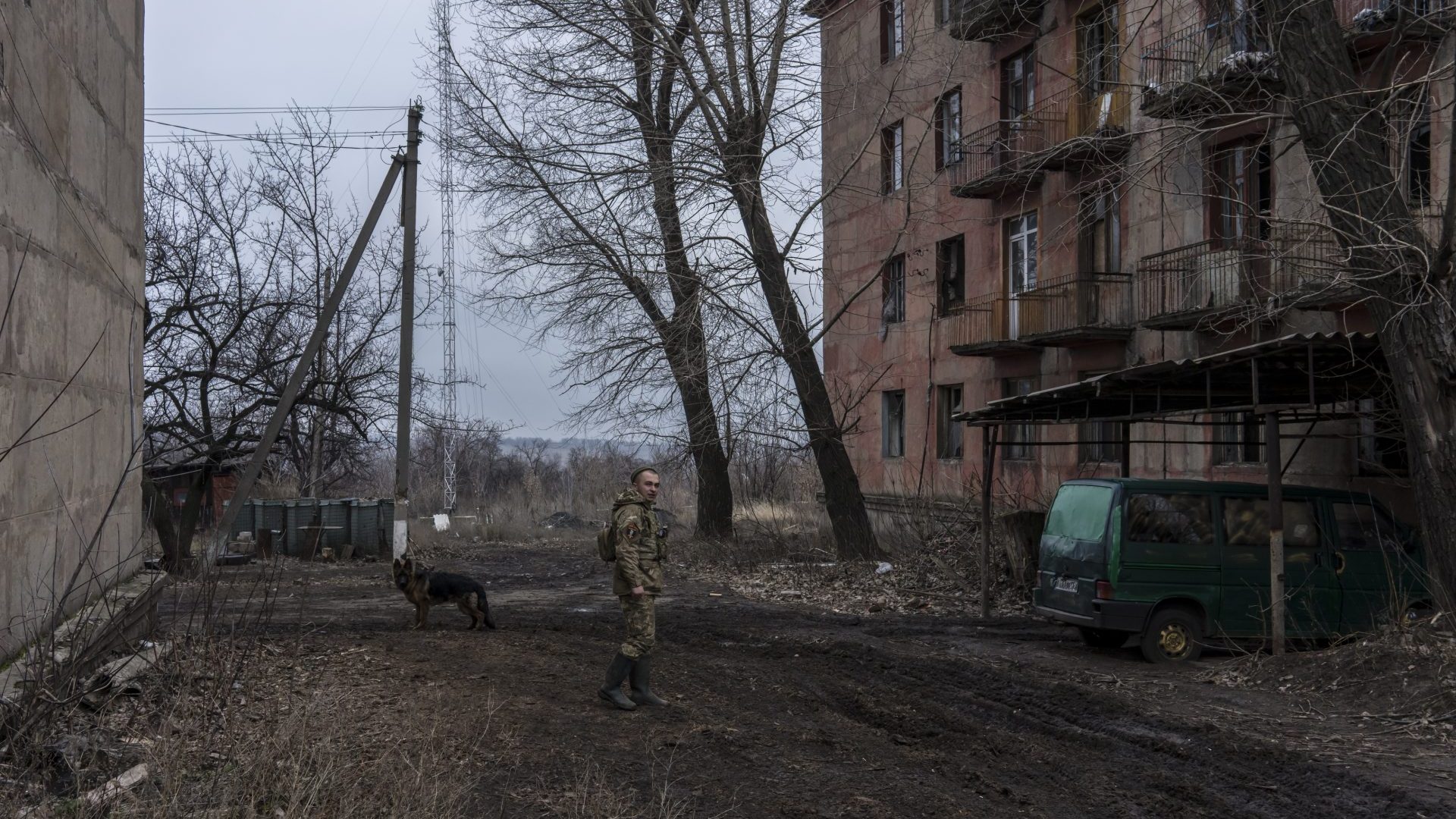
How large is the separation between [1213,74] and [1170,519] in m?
5.89

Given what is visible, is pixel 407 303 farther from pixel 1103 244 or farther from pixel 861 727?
pixel 861 727

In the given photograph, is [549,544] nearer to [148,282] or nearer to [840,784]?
[148,282]

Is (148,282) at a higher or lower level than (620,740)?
higher

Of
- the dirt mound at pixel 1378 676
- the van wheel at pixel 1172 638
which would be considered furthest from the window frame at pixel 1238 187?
the dirt mound at pixel 1378 676

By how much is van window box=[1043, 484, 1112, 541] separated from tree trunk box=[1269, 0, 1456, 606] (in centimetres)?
283

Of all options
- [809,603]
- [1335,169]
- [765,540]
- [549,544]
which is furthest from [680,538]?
[1335,169]

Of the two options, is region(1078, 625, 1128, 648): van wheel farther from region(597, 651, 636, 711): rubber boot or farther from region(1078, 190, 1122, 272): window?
region(1078, 190, 1122, 272): window

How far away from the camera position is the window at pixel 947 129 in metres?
27.7

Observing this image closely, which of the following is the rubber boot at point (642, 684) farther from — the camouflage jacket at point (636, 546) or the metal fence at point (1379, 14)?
the metal fence at point (1379, 14)

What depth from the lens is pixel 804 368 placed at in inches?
855

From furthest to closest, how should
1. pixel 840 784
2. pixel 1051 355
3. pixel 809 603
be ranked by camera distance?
pixel 1051 355, pixel 809 603, pixel 840 784

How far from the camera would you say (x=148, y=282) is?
23.0 metres

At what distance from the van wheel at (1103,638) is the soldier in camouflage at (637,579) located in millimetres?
5892

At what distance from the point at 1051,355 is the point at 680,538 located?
34.6 ft
